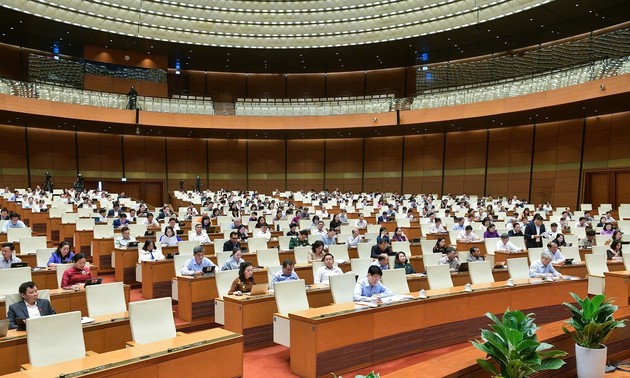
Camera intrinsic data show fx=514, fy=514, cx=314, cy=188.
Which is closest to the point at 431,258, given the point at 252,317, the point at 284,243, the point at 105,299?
the point at 284,243

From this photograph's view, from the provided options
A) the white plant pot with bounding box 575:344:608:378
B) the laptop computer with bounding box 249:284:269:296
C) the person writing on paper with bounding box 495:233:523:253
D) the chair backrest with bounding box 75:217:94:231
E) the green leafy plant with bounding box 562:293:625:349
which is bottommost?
the person writing on paper with bounding box 495:233:523:253

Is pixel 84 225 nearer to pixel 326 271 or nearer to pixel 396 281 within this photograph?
pixel 326 271

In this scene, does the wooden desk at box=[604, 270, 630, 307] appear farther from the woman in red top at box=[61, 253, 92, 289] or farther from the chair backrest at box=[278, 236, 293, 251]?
the woman in red top at box=[61, 253, 92, 289]

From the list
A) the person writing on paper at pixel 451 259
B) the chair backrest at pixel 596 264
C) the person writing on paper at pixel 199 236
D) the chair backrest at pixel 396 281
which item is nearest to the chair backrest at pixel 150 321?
the chair backrest at pixel 396 281

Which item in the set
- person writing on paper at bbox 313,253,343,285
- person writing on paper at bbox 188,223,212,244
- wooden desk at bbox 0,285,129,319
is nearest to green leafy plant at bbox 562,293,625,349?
person writing on paper at bbox 313,253,343,285

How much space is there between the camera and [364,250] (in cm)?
1059

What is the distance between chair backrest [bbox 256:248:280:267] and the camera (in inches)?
382

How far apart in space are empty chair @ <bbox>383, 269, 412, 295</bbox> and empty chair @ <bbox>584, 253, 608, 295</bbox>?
363cm

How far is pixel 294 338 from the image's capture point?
588 cm

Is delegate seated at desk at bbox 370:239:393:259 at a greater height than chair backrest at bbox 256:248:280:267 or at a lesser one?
greater

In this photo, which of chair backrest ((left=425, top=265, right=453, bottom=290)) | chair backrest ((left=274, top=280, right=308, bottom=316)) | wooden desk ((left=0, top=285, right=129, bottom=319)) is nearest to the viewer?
chair backrest ((left=274, top=280, right=308, bottom=316))

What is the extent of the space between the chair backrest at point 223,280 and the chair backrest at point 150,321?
1703mm

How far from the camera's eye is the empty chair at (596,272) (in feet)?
28.9

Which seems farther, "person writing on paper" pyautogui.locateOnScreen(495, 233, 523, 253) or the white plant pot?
"person writing on paper" pyautogui.locateOnScreen(495, 233, 523, 253)
